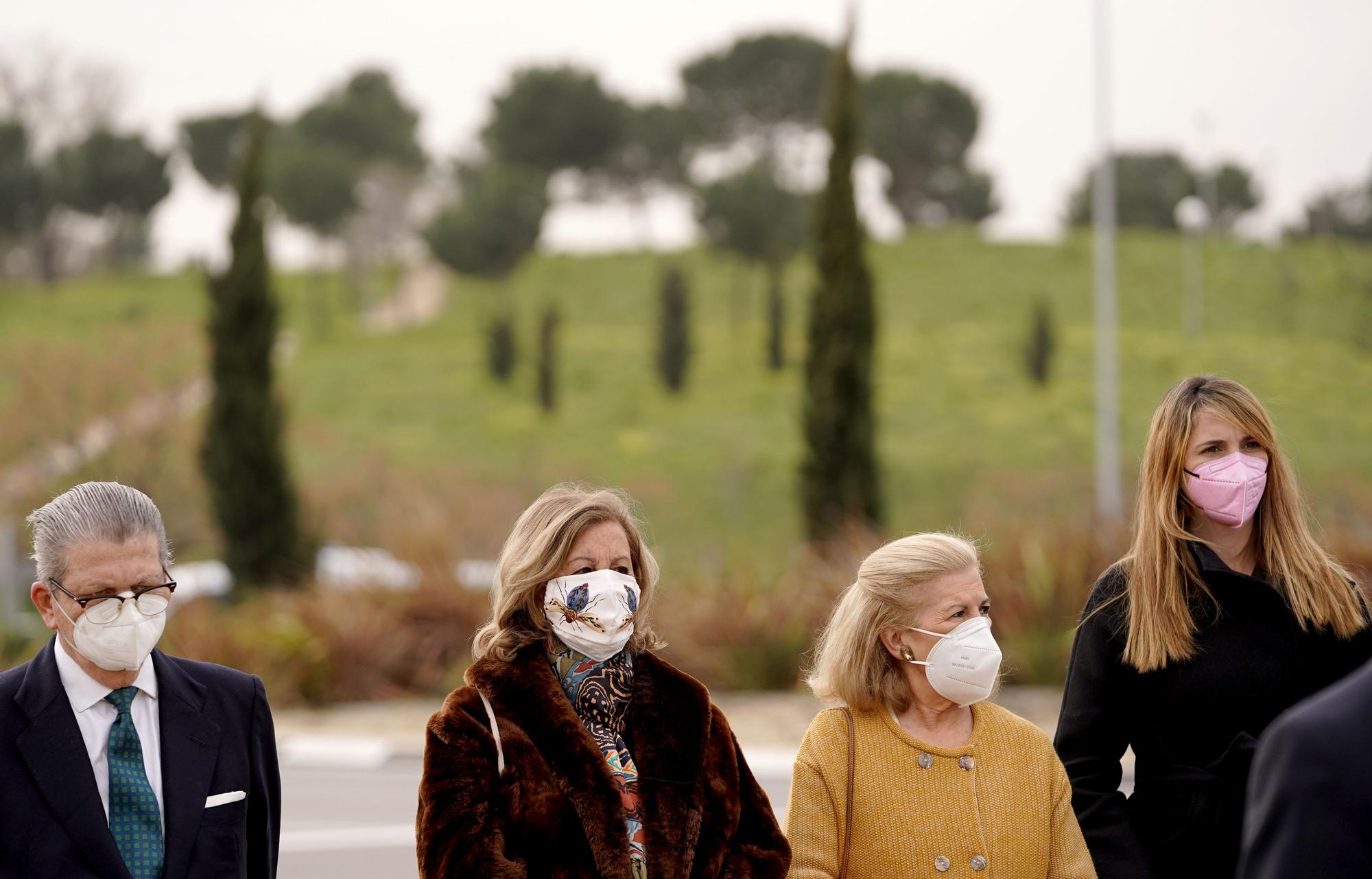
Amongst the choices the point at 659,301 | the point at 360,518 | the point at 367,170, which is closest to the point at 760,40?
the point at 367,170

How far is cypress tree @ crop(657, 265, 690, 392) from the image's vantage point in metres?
46.7

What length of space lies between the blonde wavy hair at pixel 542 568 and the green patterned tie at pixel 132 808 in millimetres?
758

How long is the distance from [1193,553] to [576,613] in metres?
1.50

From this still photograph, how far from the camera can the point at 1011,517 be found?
13945mm

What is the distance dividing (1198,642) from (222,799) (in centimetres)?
225

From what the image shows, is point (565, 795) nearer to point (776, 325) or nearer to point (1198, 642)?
point (1198, 642)

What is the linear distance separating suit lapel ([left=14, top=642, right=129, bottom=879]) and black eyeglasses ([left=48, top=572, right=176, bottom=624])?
7.2 inches

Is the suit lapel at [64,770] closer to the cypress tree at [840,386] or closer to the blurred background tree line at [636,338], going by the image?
the blurred background tree line at [636,338]

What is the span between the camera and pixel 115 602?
2.92 m

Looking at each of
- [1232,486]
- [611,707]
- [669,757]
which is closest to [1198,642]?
[1232,486]

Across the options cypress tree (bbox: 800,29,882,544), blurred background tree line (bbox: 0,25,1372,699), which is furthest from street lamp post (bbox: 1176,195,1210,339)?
cypress tree (bbox: 800,29,882,544)

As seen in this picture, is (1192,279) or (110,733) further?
(1192,279)

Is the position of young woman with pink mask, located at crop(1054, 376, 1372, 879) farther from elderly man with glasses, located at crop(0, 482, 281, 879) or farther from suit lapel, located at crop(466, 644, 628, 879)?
elderly man with glasses, located at crop(0, 482, 281, 879)

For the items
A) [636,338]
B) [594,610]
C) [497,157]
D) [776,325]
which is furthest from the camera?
[497,157]
